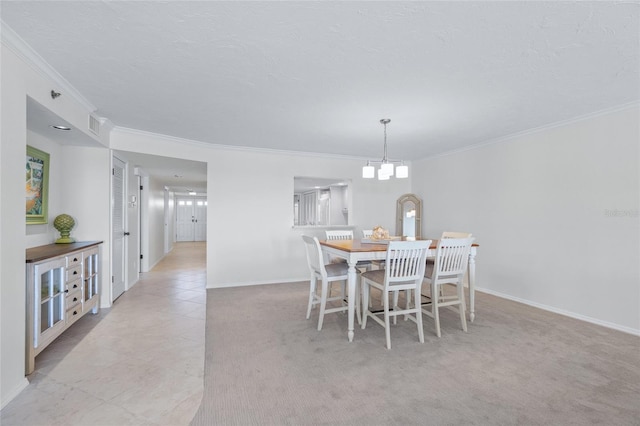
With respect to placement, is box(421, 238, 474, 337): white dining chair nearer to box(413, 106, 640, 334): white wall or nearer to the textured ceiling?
box(413, 106, 640, 334): white wall

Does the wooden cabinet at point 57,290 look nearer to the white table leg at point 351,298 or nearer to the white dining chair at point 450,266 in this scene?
the white table leg at point 351,298

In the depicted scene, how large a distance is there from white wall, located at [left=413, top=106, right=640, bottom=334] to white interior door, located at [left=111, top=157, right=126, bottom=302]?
4843 millimetres

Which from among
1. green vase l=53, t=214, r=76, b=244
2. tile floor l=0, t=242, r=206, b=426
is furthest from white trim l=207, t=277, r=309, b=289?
green vase l=53, t=214, r=76, b=244

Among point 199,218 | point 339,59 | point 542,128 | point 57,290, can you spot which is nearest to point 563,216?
point 542,128

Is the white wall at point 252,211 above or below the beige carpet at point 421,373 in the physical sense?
above

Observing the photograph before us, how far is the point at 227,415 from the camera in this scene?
5.83 ft

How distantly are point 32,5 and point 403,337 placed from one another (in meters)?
3.63

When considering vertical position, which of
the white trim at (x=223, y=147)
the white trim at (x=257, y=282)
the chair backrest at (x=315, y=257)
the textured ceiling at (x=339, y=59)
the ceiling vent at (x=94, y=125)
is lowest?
the white trim at (x=257, y=282)

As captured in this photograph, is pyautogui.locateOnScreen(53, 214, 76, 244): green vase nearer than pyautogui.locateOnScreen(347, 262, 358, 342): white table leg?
No

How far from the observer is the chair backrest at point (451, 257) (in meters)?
3.04

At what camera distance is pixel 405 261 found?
2.82 m

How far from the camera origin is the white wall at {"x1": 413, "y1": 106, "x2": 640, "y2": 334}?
312 centimetres

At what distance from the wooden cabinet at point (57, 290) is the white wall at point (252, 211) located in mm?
1614

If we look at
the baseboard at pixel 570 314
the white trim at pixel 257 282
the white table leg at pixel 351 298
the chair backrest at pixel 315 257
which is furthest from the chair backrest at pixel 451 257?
the white trim at pixel 257 282
